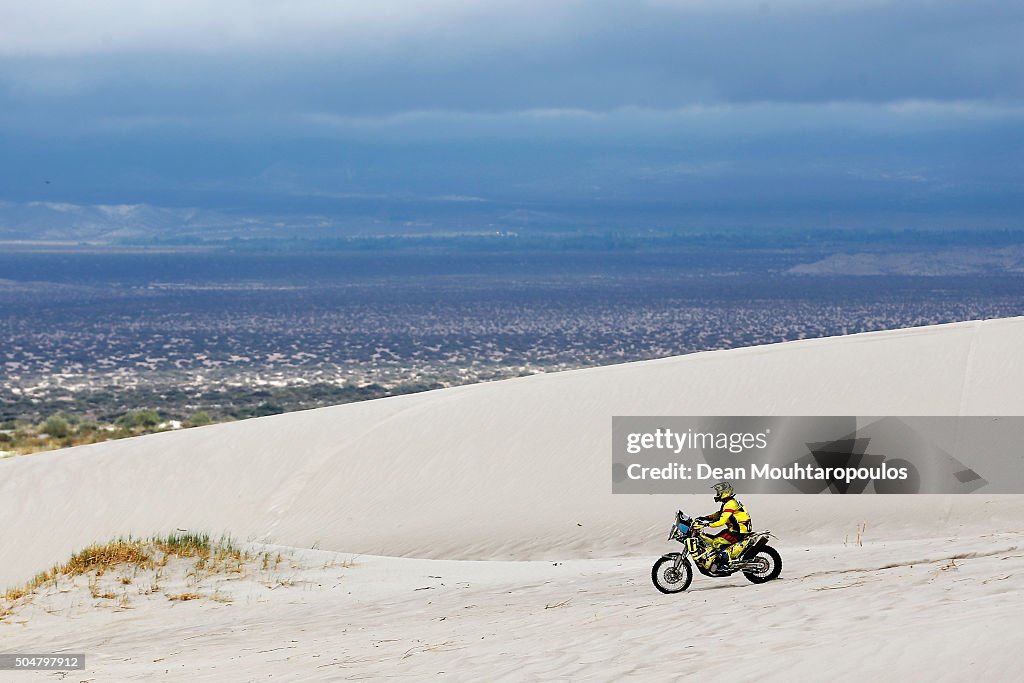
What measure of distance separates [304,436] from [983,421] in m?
9.44

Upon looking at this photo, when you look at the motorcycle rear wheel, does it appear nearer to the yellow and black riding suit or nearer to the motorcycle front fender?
the yellow and black riding suit

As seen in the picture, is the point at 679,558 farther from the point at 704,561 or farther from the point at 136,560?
the point at 136,560

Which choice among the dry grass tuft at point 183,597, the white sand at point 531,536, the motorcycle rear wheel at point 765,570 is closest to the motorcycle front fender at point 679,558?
the white sand at point 531,536

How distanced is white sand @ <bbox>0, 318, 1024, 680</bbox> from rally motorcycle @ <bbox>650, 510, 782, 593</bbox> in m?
0.15

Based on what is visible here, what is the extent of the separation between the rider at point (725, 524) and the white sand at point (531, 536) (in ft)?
1.08

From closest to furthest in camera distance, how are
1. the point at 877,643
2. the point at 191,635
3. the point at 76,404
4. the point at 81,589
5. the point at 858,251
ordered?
the point at 877,643
the point at 191,635
the point at 81,589
the point at 76,404
the point at 858,251

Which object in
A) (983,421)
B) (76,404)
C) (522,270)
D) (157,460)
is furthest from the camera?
(522,270)

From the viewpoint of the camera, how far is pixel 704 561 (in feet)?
31.6

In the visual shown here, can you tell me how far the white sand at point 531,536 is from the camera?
813cm

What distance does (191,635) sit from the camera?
10430 millimetres

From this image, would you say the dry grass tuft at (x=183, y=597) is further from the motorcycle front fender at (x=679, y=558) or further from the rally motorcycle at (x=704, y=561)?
the motorcycle front fender at (x=679, y=558)

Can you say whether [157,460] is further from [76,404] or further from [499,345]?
[499,345]

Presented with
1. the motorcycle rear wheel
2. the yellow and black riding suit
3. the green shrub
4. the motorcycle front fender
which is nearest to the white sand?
the motorcycle rear wheel

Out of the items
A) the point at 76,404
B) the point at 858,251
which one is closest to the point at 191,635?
the point at 76,404
